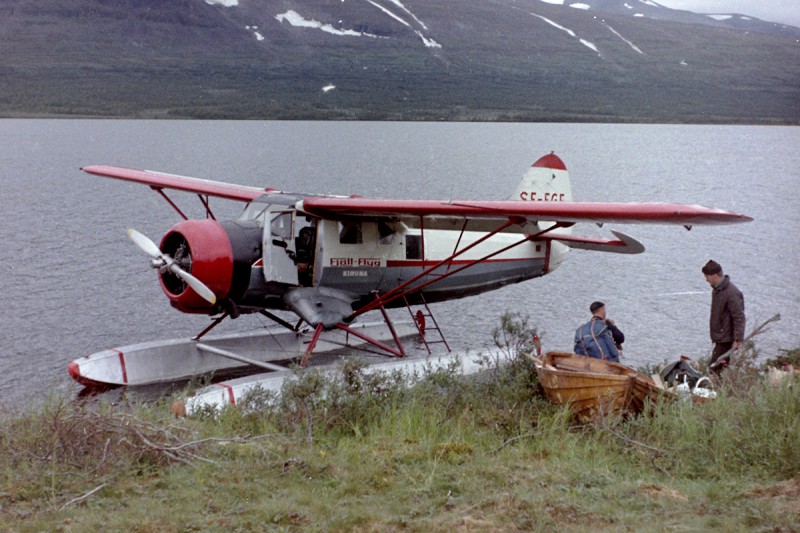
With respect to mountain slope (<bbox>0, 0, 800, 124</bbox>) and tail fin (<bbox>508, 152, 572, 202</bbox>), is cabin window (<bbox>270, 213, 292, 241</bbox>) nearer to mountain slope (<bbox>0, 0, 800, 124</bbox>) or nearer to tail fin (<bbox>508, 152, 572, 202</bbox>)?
tail fin (<bbox>508, 152, 572, 202</bbox>)

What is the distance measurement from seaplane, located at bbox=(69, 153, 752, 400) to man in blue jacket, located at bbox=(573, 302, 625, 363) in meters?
1.20

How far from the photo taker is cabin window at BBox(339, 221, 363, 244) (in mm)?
12781

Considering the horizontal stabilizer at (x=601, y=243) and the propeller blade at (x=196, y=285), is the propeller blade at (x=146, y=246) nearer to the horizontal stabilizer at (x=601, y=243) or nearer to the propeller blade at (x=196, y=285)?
the propeller blade at (x=196, y=285)

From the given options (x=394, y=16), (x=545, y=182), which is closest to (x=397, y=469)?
(x=545, y=182)

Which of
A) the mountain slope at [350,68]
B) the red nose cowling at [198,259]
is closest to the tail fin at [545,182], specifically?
the red nose cowling at [198,259]

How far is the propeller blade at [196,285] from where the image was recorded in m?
10.9

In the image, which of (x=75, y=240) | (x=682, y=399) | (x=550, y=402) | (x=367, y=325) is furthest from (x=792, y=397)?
(x=75, y=240)

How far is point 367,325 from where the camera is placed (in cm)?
1551

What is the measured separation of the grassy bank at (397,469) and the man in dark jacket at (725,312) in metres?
1.76

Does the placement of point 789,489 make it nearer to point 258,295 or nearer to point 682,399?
point 682,399

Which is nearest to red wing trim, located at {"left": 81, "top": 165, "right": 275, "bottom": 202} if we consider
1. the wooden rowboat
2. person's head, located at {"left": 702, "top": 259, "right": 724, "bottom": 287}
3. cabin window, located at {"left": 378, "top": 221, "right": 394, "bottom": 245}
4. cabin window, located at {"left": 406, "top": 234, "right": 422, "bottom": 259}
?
cabin window, located at {"left": 378, "top": 221, "right": 394, "bottom": 245}

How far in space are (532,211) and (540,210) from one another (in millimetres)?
132

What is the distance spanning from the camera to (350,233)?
12867mm

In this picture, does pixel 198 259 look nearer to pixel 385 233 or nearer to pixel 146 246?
pixel 146 246
